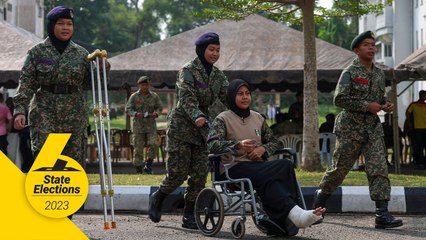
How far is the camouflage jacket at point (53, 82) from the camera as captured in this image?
8305mm

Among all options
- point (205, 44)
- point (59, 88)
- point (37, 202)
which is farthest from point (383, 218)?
point (37, 202)

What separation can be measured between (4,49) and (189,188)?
1029 centimetres

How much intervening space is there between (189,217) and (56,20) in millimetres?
2320

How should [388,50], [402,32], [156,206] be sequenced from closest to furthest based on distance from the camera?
1. [156,206]
2. [402,32]
3. [388,50]

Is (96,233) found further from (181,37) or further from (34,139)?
(181,37)

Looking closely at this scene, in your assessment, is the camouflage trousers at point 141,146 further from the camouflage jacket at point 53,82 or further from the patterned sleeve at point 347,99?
the camouflage jacket at point 53,82

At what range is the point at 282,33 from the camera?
19.4m

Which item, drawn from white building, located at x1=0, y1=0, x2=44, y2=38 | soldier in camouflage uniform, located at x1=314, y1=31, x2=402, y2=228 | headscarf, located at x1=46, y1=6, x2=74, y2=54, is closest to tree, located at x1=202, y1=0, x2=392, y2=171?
soldier in camouflage uniform, located at x1=314, y1=31, x2=402, y2=228

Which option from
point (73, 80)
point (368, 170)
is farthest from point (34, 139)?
point (368, 170)

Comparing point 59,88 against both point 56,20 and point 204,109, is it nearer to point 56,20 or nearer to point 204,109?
point 56,20

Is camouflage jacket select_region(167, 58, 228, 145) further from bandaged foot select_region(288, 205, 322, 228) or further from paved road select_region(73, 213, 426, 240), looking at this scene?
bandaged foot select_region(288, 205, 322, 228)

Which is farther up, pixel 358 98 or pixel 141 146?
pixel 358 98

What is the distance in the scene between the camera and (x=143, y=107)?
17.3 metres

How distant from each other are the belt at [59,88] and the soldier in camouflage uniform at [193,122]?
3.52 feet
